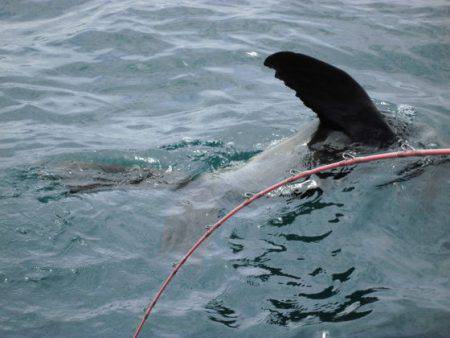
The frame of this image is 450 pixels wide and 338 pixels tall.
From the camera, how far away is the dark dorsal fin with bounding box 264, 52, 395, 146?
15.7ft

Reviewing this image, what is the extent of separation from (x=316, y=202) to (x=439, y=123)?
264 cm

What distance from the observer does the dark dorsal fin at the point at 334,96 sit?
477 cm

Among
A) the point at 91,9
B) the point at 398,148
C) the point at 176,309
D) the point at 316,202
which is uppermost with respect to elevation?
the point at 91,9

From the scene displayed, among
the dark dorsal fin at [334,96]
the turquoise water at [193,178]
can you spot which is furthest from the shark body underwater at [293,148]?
the turquoise water at [193,178]

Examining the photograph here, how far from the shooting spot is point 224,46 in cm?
891

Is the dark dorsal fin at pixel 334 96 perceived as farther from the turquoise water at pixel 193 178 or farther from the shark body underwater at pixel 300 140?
the turquoise water at pixel 193 178

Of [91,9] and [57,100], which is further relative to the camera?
[91,9]

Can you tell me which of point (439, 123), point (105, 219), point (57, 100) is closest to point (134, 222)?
point (105, 219)

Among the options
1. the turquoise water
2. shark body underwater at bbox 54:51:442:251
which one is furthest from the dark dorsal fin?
the turquoise water

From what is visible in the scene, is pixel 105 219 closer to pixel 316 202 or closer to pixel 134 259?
pixel 134 259

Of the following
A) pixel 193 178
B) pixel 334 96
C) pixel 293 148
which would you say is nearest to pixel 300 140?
pixel 293 148

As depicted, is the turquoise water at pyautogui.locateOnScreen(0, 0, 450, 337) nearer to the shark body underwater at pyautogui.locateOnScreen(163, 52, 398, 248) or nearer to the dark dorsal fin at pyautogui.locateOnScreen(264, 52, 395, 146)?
the shark body underwater at pyautogui.locateOnScreen(163, 52, 398, 248)

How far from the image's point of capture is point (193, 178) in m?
5.36

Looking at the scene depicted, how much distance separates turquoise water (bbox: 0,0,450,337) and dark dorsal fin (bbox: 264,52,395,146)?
0.41m
